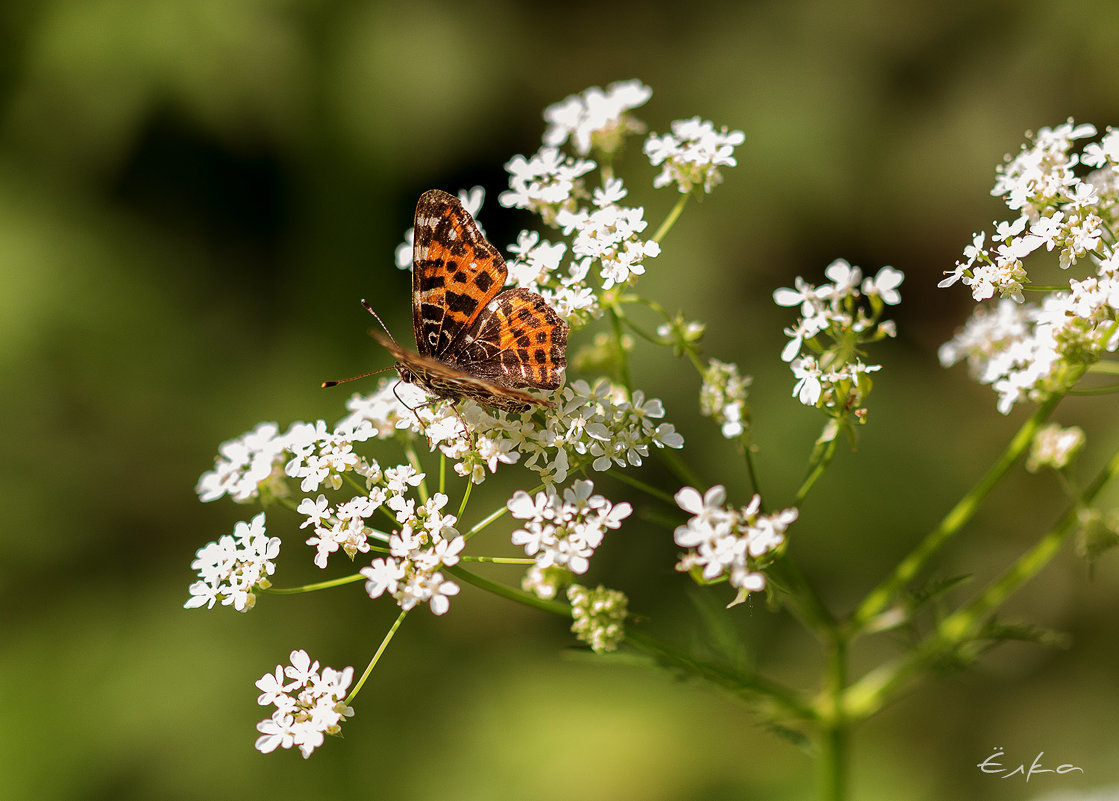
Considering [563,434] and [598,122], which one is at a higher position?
[598,122]

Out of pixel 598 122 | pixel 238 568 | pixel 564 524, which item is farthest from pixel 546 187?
pixel 238 568

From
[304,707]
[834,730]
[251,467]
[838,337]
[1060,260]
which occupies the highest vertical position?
[1060,260]

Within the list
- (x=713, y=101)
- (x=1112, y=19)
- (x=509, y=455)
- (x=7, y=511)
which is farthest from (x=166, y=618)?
(x=1112, y=19)

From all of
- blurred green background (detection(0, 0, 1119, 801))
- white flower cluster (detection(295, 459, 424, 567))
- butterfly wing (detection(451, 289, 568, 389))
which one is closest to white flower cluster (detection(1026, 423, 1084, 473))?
butterfly wing (detection(451, 289, 568, 389))

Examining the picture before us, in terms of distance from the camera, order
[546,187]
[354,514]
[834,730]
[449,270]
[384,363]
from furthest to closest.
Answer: [384,363]
[546,187]
[449,270]
[834,730]
[354,514]

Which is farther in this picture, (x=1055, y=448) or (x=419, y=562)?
(x=1055, y=448)

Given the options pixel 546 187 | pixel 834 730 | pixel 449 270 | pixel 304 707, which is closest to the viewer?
pixel 304 707

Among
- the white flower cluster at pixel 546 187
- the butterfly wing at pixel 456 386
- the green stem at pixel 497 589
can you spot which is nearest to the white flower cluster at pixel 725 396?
the butterfly wing at pixel 456 386

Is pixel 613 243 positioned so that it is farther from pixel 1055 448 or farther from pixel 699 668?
pixel 1055 448
